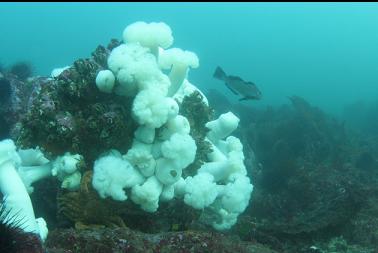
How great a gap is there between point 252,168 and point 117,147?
644 centimetres

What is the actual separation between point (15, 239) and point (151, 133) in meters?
2.38

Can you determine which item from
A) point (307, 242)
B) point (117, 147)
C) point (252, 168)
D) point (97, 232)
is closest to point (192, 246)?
point (97, 232)

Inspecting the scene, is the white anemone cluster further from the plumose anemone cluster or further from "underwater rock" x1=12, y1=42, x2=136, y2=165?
"underwater rock" x1=12, y1=42, x2=136, y2=165

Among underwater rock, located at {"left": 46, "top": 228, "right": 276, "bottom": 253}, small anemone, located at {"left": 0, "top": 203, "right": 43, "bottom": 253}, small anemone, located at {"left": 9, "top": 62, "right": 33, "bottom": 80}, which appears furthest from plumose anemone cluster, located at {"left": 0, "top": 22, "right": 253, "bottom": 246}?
small anemone, located at {"left": 9, "top": 62, "right": 33, "bottom": 80}

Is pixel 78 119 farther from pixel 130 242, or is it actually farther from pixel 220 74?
pixel 220 74

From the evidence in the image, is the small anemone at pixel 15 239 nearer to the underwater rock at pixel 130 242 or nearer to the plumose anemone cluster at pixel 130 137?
the underwater rock at pixel 130 242

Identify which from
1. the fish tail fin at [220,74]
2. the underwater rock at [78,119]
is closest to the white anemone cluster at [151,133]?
the underwater rock at [78,119]

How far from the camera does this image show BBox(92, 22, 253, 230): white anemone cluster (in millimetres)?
5434

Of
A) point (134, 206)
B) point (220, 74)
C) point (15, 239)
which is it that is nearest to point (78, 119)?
point (134, 206)

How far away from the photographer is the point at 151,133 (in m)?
5.64

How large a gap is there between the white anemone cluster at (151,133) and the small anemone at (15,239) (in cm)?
136

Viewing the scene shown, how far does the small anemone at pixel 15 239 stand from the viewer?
11.6 ft

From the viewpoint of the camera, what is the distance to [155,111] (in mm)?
5445

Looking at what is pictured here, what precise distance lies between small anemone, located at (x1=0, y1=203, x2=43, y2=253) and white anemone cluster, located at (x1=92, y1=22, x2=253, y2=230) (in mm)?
1361
